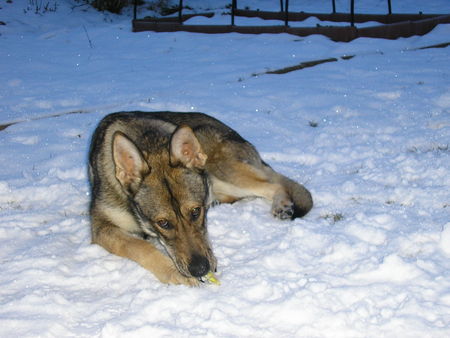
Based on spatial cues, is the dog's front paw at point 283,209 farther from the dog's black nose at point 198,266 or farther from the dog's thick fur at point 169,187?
the dog's black nose at point 198,266

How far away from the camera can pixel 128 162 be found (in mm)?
4098

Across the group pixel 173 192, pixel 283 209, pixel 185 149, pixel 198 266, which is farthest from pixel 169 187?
pixel 283 209

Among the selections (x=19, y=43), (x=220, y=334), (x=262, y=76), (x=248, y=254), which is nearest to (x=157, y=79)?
(x=262, y=76)

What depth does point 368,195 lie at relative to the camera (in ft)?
17.2

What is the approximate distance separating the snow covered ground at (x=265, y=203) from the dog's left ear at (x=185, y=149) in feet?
2.51

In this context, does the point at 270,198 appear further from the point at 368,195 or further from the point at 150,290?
the point at 150,290

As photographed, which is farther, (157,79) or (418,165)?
(157,79)

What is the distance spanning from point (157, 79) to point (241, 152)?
16.5 ft

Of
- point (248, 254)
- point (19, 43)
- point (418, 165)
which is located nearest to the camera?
point (248, 254)

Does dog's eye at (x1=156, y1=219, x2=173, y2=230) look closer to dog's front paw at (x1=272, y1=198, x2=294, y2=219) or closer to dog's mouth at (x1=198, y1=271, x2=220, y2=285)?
dog's mouth at (x1=198, y1=271, x2=220, y2=285)

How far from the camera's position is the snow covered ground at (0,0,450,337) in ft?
11.6

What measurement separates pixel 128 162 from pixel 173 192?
42 centimetres

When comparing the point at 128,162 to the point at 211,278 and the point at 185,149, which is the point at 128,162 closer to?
the point at 185,149

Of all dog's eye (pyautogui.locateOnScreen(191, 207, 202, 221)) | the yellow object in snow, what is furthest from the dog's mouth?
dog's eye (pyautogui.locateOnScreen(191, 207, 202, 221))
